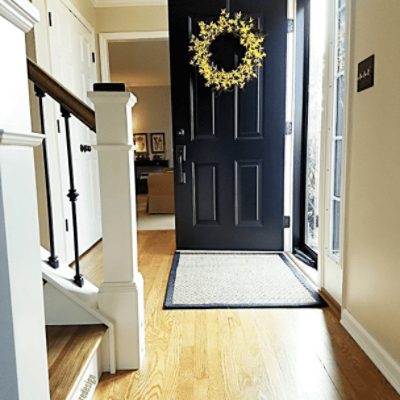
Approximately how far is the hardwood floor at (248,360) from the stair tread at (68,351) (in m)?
0.20

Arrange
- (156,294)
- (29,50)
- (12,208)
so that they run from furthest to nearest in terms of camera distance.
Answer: (29,50) → (156,294) → (12,208)

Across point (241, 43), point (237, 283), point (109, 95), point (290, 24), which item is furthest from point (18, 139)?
point (290, 24)

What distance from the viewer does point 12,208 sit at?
26.9 inches

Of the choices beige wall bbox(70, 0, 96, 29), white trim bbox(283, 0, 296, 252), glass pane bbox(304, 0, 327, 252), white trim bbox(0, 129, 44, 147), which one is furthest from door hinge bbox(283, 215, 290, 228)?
white trim bbox(0, 129, 44, 147)

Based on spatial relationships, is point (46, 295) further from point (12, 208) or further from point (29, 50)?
point (29, 50)

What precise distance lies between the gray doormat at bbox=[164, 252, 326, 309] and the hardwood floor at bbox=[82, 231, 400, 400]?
96 millimetres

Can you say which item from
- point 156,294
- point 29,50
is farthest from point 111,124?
point 29,50

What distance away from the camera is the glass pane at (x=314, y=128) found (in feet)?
9.34

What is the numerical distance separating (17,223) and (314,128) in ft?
8.92

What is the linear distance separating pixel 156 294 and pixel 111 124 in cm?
127

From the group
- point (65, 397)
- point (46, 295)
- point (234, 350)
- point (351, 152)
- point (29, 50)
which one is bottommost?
point (234, 350)

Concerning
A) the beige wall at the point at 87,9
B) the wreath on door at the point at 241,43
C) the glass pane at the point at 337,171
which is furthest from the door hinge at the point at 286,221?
the beige wall at the point at 87,9

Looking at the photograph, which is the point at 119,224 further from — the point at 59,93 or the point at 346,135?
the point at 346,135

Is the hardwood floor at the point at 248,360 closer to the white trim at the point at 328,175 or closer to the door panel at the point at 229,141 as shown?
the white trim at the point at 328,175
